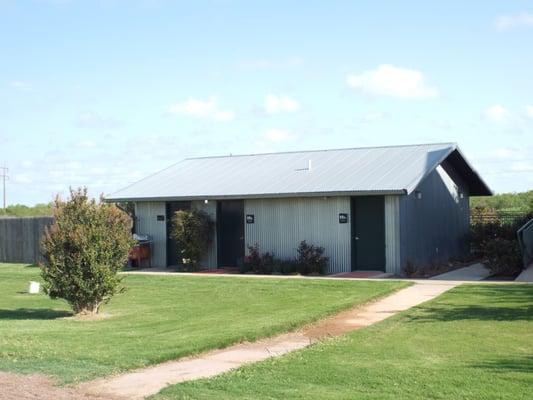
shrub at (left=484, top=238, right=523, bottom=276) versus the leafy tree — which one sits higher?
the leafy tree

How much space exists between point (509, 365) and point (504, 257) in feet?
40.0

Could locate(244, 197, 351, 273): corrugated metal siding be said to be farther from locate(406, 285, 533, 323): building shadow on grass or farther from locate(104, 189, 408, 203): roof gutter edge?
locate(406, 285, 533, 323): building shadow on grass

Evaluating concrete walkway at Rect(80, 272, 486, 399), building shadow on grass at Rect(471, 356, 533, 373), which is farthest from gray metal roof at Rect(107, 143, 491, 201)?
building shadow on grass at Rect(471, 356, 533, 373)

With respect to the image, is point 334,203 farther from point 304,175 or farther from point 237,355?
point 237,355

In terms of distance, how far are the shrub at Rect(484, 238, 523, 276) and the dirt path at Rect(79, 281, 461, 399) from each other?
578 cm

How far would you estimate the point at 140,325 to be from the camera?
44.0 feet

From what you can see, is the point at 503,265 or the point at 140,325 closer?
the point at 140,325

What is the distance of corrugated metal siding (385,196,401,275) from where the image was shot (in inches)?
879

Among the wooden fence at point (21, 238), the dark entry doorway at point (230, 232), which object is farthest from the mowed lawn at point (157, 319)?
the wooden fence at point (21, 238)

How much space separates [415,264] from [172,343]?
1276 cm

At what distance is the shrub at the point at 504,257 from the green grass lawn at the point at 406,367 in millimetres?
7843

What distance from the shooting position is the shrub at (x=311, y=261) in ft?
75.6

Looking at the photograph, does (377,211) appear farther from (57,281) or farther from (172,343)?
(172,343)

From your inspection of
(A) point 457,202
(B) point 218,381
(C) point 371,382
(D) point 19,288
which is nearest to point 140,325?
(B) point 218,381
